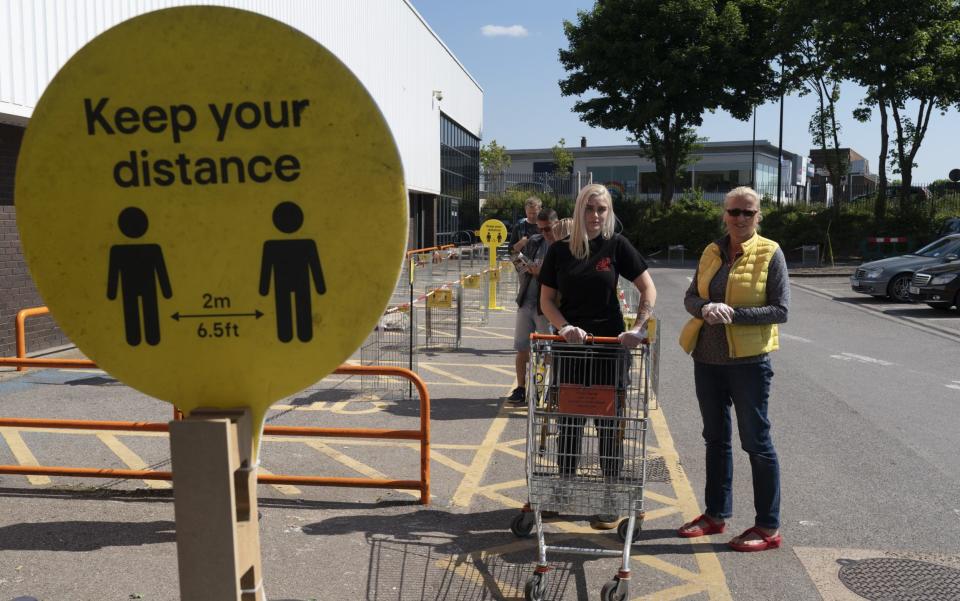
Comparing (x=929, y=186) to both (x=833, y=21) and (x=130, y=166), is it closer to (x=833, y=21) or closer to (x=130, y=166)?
(x=833, y=21)

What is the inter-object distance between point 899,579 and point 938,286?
1431cm

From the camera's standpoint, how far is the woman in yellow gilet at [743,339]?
4367 mm

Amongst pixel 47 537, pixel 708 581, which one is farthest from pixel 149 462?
pixel 708 581

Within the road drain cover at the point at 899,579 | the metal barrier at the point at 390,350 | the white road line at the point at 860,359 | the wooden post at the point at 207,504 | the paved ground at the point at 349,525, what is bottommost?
the road drain cover at the point at 899,579

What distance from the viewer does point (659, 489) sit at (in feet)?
18.3

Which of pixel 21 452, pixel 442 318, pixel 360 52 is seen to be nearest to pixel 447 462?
pixel 21 452

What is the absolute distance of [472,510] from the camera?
514 cm

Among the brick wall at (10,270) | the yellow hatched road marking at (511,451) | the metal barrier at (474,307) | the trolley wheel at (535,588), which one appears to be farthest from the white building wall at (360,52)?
the yellow hatched road marking at (511,451)

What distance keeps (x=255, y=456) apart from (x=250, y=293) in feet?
1.31

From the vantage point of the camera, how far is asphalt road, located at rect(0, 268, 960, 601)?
411cm

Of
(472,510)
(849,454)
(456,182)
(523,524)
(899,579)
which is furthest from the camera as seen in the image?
(456,182)

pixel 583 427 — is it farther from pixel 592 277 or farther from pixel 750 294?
pixel 750 294

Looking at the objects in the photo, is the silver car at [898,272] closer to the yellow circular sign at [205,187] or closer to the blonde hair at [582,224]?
the blonde hair at [582,224]

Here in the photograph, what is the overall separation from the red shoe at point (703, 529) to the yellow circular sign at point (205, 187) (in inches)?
136
